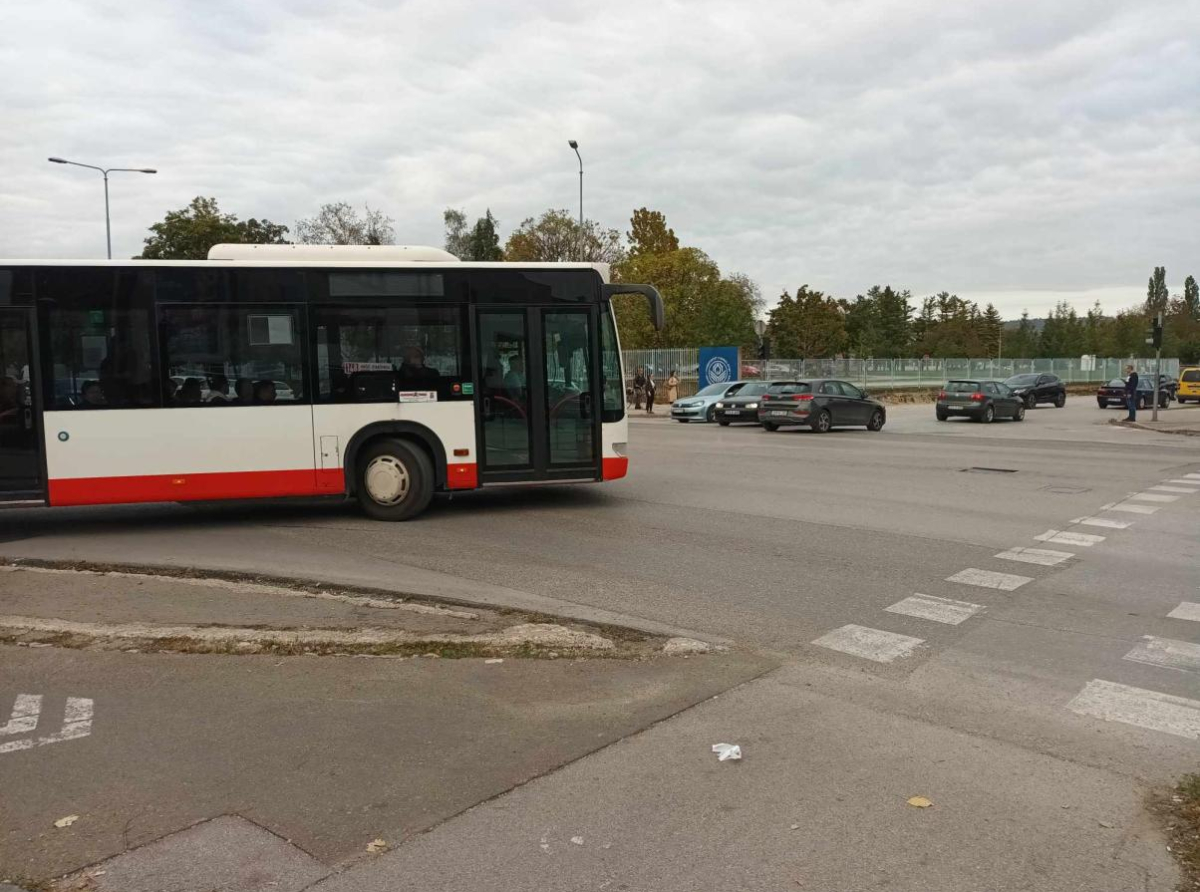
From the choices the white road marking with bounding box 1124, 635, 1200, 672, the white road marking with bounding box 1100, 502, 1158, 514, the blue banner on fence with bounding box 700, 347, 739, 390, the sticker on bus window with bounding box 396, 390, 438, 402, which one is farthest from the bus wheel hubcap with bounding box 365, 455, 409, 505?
the blue banner on fence with bounding box 700, 347, 739, 390

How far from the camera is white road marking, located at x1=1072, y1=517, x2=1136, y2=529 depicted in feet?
34.9

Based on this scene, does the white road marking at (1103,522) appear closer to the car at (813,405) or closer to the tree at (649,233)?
the car at (813,405)

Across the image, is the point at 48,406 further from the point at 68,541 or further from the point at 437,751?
the point at 437,751

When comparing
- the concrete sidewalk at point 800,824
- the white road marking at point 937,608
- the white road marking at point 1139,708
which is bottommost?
the white road marking at point 1139,708

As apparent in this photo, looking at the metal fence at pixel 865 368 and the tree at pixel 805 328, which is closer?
the metal fence at pixel 865 368

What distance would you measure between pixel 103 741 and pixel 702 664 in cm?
319

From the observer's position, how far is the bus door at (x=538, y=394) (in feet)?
35.7

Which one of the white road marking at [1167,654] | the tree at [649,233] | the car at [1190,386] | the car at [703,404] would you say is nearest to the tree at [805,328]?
the tree at [649,233]

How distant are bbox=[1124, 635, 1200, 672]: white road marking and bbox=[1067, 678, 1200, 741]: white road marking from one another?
609mm

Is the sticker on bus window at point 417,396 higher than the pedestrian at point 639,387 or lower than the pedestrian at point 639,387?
higher

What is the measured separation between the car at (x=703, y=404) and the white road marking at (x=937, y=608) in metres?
23.3

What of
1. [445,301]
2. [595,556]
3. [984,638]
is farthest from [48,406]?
[984,638]

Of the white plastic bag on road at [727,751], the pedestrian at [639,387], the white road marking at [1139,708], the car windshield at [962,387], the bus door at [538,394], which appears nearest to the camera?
the white plastic bag on road at [727,751]

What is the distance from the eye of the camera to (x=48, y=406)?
9648mm
